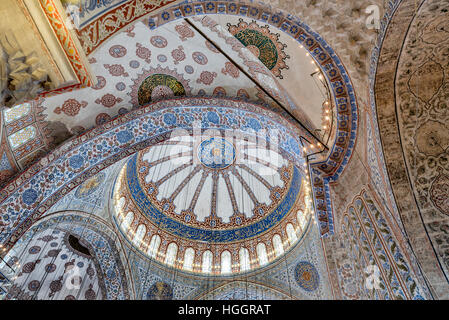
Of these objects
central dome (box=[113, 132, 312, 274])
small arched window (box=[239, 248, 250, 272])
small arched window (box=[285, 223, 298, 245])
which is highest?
central dome (box=[113, 132, 312, 274])

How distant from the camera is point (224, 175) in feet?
39.0

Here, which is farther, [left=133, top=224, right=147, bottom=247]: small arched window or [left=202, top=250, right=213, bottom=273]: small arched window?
[left=202, top=250, right=213, bottom=273]: small arched window

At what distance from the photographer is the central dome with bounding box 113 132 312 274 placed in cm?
1026

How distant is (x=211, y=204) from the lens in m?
11.8

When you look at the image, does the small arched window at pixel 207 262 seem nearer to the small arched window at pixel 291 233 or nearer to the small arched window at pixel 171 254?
the small arched window at pixel 171 254

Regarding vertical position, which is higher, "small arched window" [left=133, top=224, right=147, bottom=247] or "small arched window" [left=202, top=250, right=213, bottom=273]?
"small arched window" [left=133, top=224, right=147, bottom=247]

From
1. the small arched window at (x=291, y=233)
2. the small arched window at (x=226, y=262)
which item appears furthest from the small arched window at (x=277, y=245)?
the small arched window at (x=226, y=262)

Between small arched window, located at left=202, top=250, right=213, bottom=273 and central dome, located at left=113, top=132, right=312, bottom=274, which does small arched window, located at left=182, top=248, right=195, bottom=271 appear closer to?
central dome, located at left=113, top=132, right=312, bottom=274

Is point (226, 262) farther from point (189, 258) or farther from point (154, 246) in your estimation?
point (154, 246)

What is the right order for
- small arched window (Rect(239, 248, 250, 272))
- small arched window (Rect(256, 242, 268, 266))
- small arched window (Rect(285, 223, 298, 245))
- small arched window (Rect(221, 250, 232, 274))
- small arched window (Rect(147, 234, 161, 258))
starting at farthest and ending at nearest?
1. small arched window (Rect(221, 250, 232, 274))
2. small arched window (Rect(239, 248, 250, 272))
3. small arched window (Rect(256, 242, 268, 266))
4. small arched window (Rect(147, 234, 161, 258))
5. small arched window (Rect(285, 223, 298, 245))

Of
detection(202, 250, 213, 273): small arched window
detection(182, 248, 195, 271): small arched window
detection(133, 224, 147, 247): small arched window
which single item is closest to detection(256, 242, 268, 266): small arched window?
detection(202, 250, 213, 273): small arched window

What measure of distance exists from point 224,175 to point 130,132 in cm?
571
